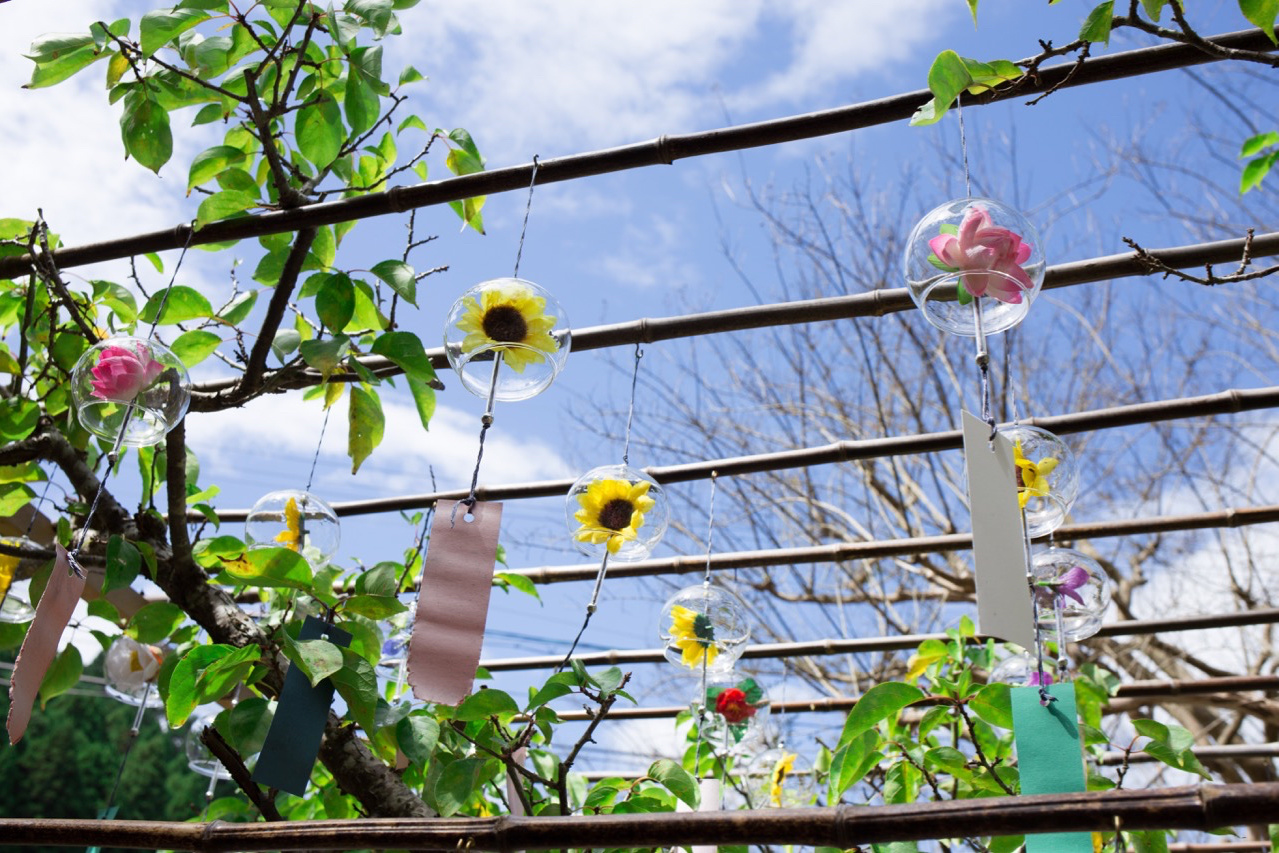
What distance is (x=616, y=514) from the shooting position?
1.68 meters

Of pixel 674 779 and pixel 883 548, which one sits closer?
pixel 674 779

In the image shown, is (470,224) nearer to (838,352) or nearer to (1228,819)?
(1228,819)

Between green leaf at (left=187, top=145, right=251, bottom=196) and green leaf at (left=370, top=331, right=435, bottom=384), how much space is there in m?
0.38

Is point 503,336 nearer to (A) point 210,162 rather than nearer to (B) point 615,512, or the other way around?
(B) point 615,512

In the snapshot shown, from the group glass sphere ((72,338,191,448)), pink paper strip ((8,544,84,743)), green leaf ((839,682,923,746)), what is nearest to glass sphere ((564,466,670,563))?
green leaf ((839,682,923,746))

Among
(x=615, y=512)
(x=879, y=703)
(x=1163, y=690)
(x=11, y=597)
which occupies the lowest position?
(x=879, y=703)

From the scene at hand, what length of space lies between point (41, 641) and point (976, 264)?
1.12 m

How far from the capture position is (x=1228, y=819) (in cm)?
62

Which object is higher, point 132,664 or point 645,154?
point 645,154

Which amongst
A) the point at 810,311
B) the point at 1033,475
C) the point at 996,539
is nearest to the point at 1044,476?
the point at 1033,475

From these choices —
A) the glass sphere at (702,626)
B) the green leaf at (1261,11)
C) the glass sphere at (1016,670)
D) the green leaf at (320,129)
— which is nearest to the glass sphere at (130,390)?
the green leaf at (320,129)

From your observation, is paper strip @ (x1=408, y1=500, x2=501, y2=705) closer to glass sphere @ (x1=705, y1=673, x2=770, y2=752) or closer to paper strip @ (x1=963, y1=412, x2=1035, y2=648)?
paper strip @ (x1=963, y1=412, x2=1035, y2=648)

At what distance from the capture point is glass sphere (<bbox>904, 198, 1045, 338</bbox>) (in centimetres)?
123

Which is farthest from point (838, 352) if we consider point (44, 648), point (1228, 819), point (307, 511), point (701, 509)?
point (1228, 819)
